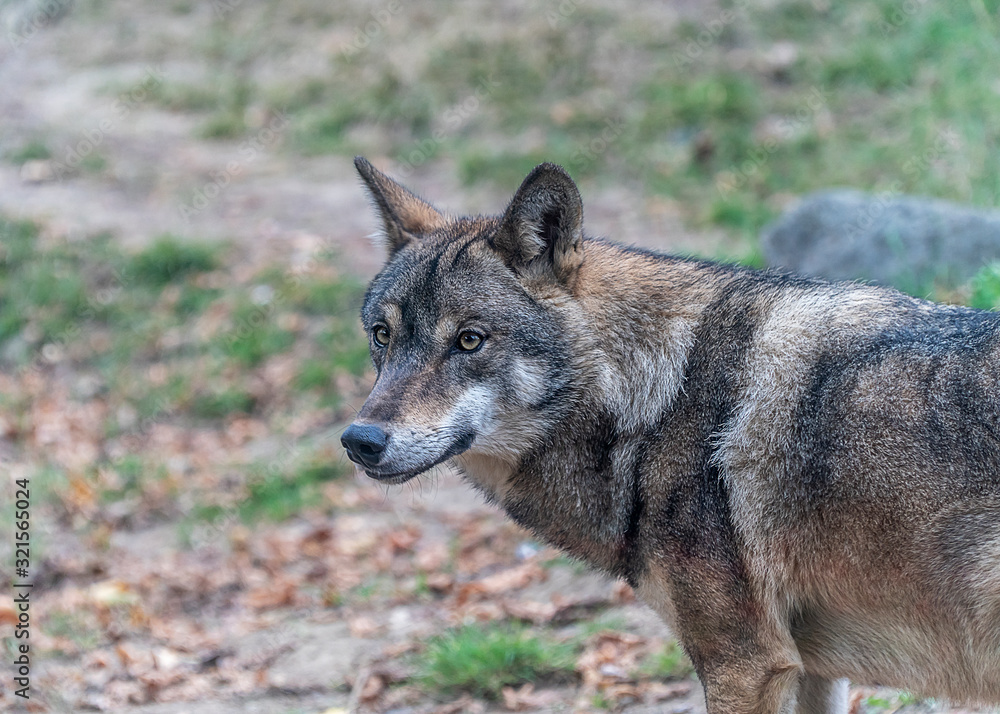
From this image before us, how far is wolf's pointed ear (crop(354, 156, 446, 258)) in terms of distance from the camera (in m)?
4.29

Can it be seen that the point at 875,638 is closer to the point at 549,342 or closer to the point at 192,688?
the point at 549,342

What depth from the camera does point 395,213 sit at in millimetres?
4305

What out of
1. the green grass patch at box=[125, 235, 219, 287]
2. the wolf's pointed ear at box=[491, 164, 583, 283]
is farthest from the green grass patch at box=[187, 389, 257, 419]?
the wolf's pointed ear at box=[491, 164, 583, 283]

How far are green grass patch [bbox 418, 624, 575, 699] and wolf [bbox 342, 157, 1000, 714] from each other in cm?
138

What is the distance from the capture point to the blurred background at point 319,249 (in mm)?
5465

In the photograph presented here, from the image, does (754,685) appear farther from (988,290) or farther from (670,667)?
(988,290)

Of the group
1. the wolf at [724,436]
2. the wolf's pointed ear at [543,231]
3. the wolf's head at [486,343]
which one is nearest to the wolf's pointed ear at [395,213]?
the wolf at [724,436]

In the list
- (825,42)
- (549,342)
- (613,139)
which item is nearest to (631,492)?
(549,342)

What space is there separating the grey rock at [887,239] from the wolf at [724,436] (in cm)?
385

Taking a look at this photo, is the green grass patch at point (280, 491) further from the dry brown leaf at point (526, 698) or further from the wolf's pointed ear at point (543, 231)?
the wolf's pointed ear at point (543, 231)

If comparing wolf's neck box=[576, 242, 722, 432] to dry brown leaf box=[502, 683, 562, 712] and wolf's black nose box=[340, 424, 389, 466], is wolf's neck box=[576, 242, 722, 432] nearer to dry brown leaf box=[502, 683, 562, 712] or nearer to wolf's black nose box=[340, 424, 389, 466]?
wolf's black nose box=[340, 424, 389, 466]

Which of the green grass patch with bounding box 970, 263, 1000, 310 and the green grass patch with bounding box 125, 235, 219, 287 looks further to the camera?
the green grass patch with bounding box 125, 235, 219, 287

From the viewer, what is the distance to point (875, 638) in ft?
10.1

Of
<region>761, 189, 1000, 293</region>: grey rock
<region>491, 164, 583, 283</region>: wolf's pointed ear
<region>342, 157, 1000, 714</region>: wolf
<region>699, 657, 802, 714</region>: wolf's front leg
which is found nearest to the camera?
<region>342, 157, 1000, 714</region>: wolf
